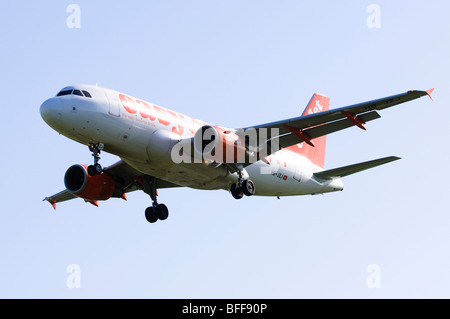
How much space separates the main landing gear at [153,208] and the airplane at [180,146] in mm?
51

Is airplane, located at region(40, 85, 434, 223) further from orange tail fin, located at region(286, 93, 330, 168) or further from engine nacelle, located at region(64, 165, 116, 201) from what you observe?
orange tail fin, located at region(286, 93, 330, 168)

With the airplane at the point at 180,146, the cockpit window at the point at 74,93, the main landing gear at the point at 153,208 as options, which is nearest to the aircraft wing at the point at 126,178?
the airplane at the point at 180,146

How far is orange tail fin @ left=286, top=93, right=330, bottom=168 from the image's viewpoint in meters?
41.9

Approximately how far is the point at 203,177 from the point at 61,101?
7705 millimetres

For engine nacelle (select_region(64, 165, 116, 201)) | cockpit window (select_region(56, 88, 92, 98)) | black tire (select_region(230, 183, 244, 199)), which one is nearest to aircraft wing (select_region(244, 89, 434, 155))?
black tire (select_region(230, 183, 244, 199))

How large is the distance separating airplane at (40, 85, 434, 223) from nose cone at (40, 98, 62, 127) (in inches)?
1.6

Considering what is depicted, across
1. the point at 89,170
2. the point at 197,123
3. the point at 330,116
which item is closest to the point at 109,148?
the point at 89,170

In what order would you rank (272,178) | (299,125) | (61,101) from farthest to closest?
1. (272,178)
2. (299,125)
3. (61,101)

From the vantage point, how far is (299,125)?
34.8 metres

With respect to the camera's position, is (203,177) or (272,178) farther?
(272,178)

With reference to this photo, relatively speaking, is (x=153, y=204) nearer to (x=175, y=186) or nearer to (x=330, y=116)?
(x=175, y=186)

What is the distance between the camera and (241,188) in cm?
3638

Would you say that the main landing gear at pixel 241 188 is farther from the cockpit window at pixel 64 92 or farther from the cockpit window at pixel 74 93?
the cockpit window at pixel 64 92

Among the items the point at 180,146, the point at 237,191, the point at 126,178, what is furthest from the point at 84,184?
the point at 237,191
